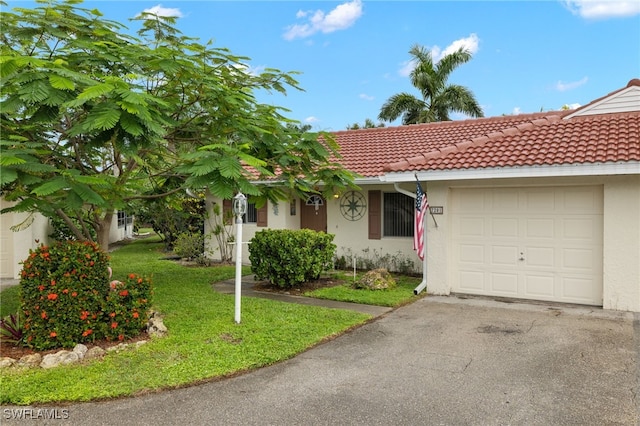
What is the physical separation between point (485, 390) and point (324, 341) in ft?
7.97

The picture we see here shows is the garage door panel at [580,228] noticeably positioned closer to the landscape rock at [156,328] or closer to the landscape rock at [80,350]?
the landscape rock at [156,328]

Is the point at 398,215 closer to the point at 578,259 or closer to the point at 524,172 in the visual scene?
the point at 524,172

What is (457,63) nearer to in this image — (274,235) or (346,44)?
(346,44)

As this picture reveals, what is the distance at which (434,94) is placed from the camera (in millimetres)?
28516

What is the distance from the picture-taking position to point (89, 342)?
5.99m

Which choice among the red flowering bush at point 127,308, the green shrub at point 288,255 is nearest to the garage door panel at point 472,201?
the green shrub at point 288,255

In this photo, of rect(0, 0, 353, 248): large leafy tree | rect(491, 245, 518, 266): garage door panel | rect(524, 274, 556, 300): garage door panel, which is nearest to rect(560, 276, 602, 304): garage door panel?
rect(524, 274, 556, 300): garage door panel

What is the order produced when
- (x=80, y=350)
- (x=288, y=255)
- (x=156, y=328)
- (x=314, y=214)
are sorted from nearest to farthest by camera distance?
(x=80, y=350) < (x=156, y=328) < (x=288, y=255) < (x=314, y=214)

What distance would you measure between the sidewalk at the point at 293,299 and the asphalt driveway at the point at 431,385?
1.22 metres

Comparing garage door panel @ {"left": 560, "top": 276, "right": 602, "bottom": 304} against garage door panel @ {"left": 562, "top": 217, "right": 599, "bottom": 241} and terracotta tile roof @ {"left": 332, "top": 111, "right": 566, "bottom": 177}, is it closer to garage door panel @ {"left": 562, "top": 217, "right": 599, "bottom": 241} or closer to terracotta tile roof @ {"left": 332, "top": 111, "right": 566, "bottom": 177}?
garage door panel @ {"left": 562, "top": 217, "right": 599, "bottom": 241}

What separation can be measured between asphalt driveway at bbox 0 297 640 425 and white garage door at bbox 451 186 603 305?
1671mm

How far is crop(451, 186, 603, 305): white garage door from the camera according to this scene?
8492 mm

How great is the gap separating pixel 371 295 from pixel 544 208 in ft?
12.6

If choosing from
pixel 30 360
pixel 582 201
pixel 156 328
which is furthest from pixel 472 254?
pixel 30 360
